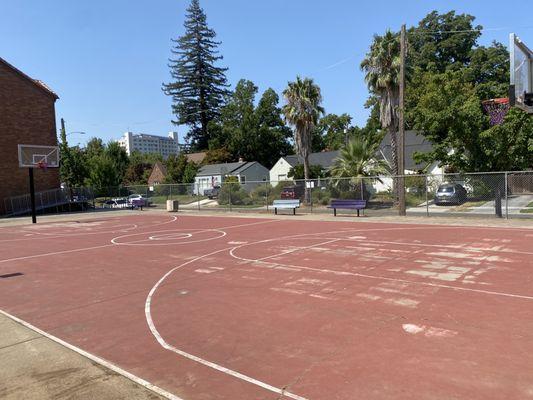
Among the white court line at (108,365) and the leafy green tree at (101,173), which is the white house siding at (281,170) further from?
the white court line at (108,365)

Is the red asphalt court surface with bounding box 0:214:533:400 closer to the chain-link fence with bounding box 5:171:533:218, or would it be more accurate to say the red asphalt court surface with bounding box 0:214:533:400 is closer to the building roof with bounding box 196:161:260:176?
the chain-link fence with bounding box 5:171:533:218

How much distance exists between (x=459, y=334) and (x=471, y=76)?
226 ft

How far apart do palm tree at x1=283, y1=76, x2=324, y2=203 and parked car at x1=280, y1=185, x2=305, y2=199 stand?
1621 mm

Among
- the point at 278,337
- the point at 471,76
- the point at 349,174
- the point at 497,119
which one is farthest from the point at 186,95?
the point at 278,337

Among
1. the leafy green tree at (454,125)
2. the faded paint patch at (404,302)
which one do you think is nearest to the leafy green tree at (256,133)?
the leafy green tree at (454,125)

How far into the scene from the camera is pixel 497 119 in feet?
90.6

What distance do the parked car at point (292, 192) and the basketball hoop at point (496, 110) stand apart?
1527 cm

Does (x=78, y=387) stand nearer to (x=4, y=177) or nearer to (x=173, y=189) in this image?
(x=173, y=189)

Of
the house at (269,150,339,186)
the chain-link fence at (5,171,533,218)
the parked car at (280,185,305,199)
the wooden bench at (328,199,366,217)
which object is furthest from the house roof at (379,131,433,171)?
the wooden bench at (328,199,366,217)

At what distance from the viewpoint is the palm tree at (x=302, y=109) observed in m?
36.7

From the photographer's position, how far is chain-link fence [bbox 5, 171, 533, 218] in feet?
76.5

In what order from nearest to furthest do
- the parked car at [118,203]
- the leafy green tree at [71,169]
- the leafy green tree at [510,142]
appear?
the leafy green tree at [510,142], the parked car at [118,203], the leafy green tree at [71,169]

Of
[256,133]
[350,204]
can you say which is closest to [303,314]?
[350,204]

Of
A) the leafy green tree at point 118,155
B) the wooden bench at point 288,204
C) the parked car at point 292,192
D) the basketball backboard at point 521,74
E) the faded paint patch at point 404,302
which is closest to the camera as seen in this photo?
the faded paint patch at point 404,302
